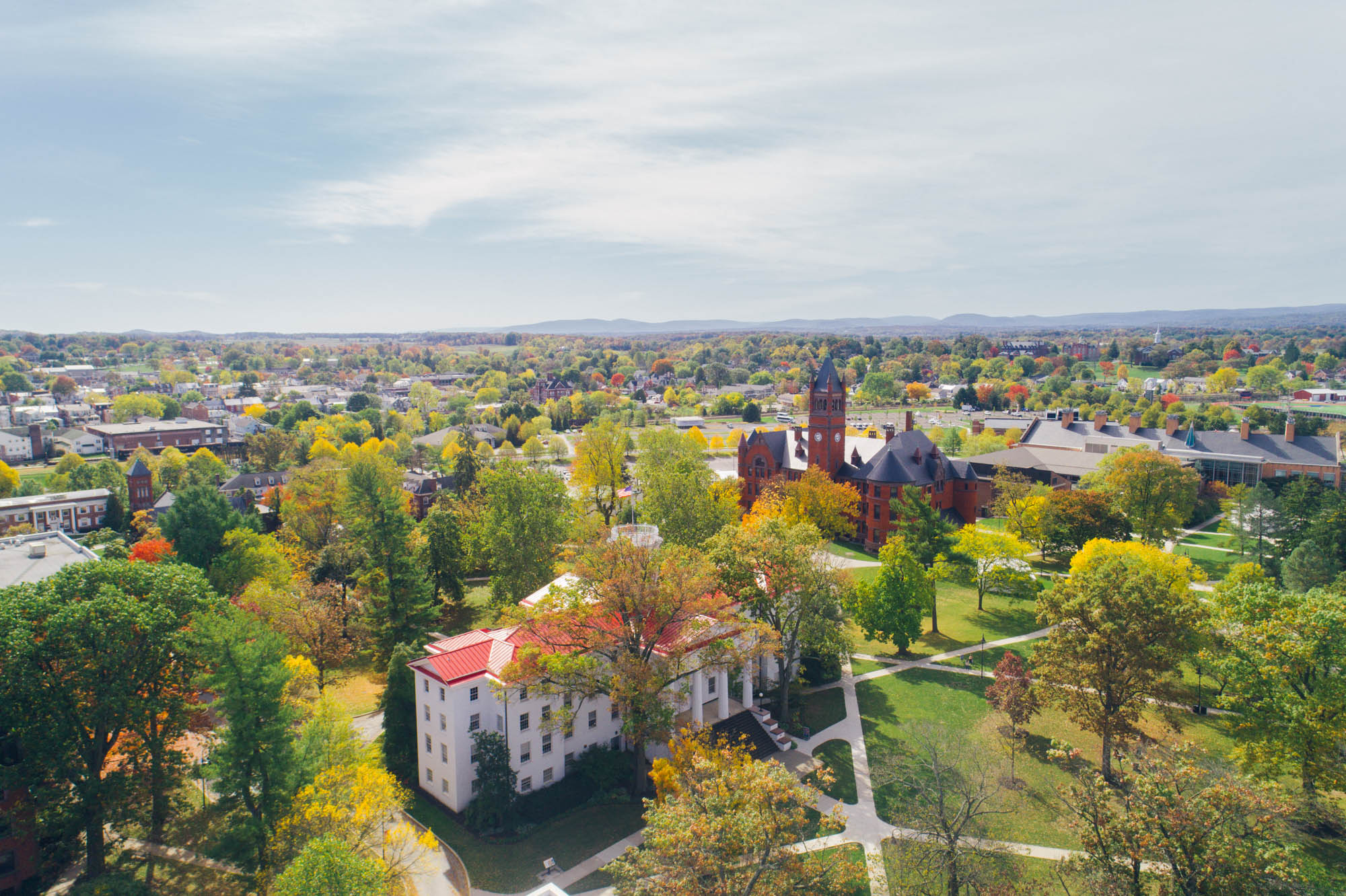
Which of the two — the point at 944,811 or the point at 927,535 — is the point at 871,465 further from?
the point at 944,811

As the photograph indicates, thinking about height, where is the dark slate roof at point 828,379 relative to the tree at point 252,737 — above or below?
above

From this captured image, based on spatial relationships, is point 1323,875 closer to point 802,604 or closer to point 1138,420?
point 802,604

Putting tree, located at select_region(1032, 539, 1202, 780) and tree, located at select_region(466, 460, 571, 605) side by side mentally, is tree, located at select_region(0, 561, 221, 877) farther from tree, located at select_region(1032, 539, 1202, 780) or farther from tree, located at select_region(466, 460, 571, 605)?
tree, located at select_region(1032, 539, 1202, 780)

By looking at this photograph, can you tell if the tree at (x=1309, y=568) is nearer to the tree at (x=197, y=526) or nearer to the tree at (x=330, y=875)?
the tree at (x=330, y=875)

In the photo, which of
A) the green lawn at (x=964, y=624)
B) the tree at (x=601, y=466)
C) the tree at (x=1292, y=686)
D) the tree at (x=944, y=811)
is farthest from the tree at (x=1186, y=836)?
the tree at (x=601, y=466)

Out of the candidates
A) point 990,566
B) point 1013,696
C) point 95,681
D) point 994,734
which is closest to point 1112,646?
point 1013,696

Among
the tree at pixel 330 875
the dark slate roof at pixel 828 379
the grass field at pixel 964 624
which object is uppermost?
the dark slate roof at pixel 828 379

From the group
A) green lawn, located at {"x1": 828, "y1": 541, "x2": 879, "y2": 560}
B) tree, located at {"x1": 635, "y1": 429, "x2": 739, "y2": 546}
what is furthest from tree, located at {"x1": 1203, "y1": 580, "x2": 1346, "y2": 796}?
green lawn, located at {"x1": 828, "y1": 541, "x2": 879, "y2": 560}
